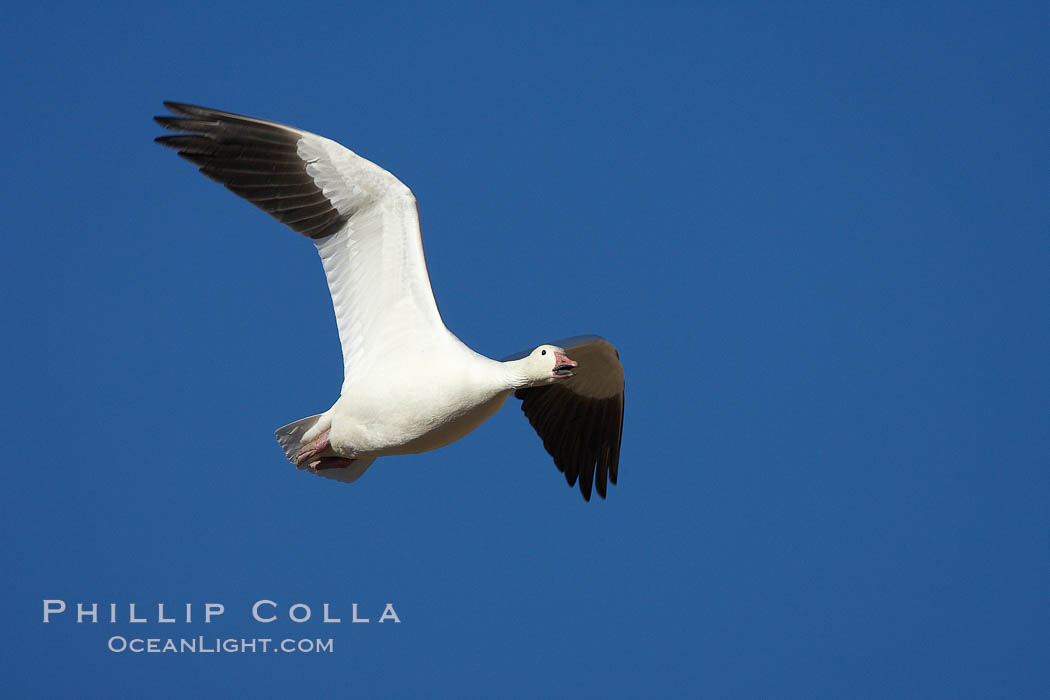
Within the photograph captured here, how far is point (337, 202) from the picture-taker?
11305mm

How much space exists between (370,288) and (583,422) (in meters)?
3.29

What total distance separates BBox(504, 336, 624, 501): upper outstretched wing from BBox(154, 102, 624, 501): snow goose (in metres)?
2.33

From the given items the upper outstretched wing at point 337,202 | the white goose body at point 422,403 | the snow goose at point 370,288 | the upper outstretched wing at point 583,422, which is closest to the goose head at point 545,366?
the snow goose at point 370,288

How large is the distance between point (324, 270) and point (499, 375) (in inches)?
71.6

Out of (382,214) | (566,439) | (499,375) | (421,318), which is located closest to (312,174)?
(382,214)

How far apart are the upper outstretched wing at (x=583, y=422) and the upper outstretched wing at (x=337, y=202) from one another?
250cm

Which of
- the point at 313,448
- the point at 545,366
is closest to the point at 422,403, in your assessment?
the point at 545,366

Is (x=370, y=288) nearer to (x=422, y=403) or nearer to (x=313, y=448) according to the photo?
(x=422, y=403)

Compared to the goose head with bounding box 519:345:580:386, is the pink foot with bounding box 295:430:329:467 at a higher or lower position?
higher

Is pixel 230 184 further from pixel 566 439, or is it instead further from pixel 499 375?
pixel 566 439

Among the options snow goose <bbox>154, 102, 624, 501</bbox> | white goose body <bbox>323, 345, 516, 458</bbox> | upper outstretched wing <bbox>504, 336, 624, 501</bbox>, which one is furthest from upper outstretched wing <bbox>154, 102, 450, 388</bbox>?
upper outstretched wing <bbox>504, 336, 624, 501</bbox>

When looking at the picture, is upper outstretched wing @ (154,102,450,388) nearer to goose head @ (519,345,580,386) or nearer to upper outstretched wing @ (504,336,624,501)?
goose head @ (519,345,580,386)

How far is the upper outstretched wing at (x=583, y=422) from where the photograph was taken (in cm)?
1384

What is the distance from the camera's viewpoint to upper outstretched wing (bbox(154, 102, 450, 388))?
11141 millimetres
